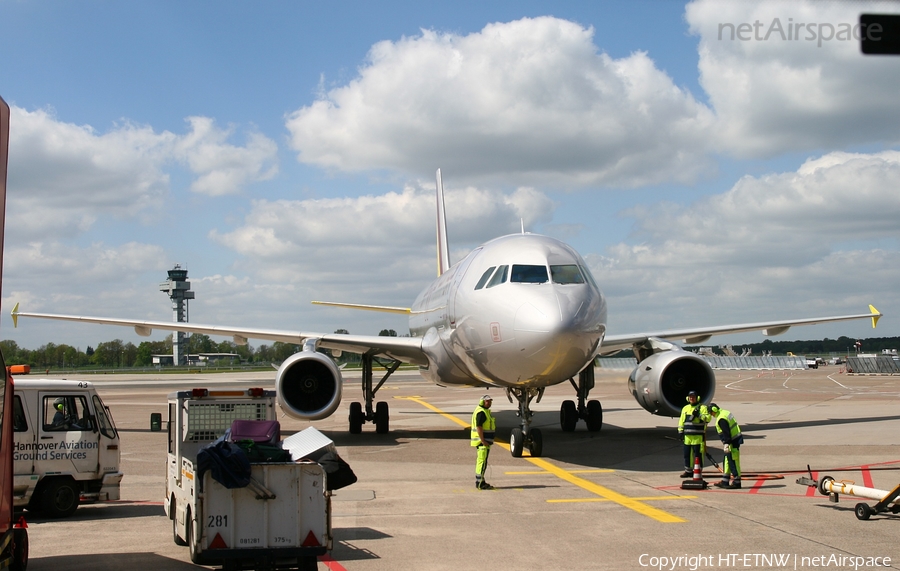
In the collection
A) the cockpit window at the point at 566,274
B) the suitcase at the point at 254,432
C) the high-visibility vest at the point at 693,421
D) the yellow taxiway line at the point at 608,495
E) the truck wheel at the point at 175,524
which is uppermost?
the cockpit window at the point at 566,274

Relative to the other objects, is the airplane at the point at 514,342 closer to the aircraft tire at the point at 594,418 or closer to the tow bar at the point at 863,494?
the aircraft tire at the point at 594,418

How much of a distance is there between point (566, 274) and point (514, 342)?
68.5 inches

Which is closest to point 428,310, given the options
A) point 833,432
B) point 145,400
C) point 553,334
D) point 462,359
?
point 462,359

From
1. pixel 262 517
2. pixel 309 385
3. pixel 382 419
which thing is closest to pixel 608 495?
pixel 262 517

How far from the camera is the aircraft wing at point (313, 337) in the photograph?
64.7 feet

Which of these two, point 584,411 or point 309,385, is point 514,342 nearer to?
point 309,385

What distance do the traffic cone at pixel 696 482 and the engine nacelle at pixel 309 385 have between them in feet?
25.5

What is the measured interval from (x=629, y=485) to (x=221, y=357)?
5513 inches

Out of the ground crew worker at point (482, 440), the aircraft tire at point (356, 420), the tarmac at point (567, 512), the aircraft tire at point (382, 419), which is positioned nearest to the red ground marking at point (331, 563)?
the tarmac at point (567, 512)

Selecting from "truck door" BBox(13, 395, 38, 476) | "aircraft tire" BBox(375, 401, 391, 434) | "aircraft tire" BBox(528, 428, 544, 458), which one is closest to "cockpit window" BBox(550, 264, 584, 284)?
"aircraft tire" BBox(528, 428, 544, 458)

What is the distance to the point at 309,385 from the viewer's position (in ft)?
59.5

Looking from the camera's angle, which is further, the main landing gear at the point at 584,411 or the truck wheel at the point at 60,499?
the main landing gear at the point at 584,411

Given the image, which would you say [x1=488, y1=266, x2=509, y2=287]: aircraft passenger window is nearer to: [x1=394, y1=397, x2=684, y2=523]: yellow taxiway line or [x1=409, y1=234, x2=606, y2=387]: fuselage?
[x1=409, y1=234, x2=606, y2=387]: fuselage

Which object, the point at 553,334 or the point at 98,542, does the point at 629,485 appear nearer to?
the point at 553,334
